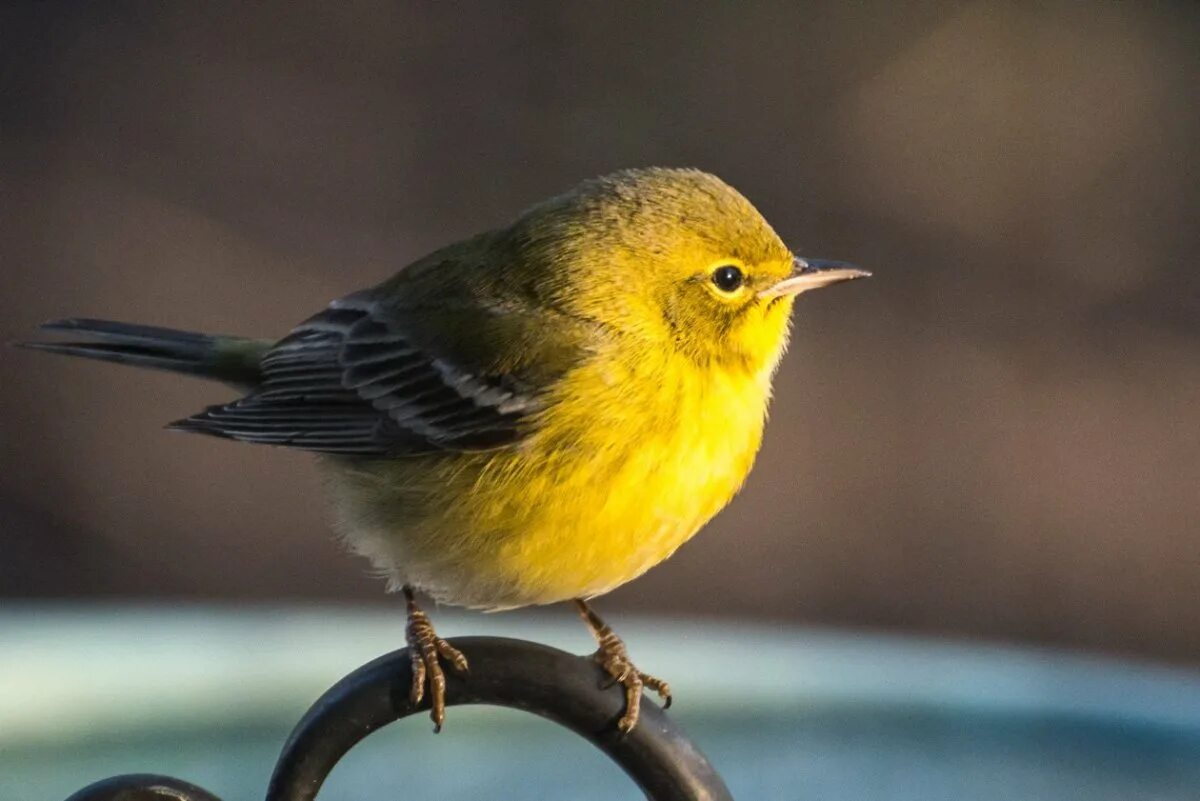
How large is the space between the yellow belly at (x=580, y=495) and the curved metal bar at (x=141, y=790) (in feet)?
2.44

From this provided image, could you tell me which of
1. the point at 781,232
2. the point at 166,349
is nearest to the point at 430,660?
the point at 166,349

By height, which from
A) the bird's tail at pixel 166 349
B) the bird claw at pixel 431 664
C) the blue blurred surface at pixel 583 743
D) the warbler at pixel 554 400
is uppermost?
the bird's tail at pixel 166 349

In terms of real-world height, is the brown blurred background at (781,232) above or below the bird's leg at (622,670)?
above

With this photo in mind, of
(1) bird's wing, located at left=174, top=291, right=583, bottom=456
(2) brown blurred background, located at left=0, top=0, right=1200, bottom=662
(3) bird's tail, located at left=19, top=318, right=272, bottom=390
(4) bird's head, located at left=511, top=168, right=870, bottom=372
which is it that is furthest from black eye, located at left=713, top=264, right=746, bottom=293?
(2) brown blurred background, located at left=0, top=0, right=1200, bottom=662

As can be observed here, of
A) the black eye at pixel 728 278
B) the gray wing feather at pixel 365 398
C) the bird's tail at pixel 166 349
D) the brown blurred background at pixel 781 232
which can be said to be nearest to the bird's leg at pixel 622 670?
the gray wing feather at pixel 365 398

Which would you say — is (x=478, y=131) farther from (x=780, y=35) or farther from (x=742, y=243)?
(x=742, y=243)

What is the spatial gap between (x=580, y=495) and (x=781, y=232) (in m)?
5.47

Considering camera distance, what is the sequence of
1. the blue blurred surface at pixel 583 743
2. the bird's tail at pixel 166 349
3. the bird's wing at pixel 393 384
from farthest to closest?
the bird's tail at pixel 166 349, the blue blurred surface at pixel 583 743, the bird's wing at pixel 393 384

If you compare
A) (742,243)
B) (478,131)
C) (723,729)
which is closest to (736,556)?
(478,131)

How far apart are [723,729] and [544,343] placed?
0.91 meters

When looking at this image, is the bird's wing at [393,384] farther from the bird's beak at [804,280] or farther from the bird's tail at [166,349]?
the bird's beak at [804,280]

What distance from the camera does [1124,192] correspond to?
29.2 ft

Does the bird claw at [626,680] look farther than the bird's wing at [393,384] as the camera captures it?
No

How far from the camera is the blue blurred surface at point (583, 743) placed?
2.92 metres
